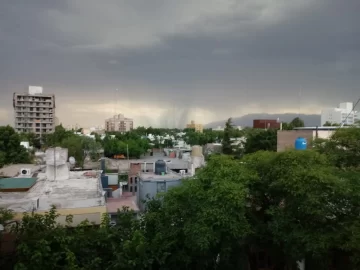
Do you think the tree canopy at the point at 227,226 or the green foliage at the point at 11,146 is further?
the green foliage at the point at 11,146

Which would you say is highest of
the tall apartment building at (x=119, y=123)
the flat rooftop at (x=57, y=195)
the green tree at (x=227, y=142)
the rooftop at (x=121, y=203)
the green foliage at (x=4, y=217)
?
the tall apartment building at (x=119, y=123)

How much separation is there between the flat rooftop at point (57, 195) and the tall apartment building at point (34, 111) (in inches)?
2210

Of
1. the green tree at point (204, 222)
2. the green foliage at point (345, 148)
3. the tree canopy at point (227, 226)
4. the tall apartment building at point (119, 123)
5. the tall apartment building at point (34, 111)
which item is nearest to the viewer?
the tree canopy at point (227, 226)

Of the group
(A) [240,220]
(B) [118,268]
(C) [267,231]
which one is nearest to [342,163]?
(C) [267,231]

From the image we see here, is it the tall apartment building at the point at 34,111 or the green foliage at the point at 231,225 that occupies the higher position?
the tall apartment building at the point at 34,111

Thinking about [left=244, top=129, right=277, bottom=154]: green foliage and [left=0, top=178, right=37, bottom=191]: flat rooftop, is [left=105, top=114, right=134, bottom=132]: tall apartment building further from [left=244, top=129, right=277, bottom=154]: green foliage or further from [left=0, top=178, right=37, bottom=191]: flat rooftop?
[left=0, top=178, right=37, bottom=191]: flat rooftop

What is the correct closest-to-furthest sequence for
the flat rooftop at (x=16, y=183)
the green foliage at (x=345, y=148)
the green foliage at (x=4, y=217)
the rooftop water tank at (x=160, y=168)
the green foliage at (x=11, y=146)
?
the green foliage at (x=4, y=217)
the green foliage at (x=345, y=148)
the flat rooftop at (x=16, y=183)
the rooftop water tank at (x=160, y=168)
the green foliage at (x=11, y=146)

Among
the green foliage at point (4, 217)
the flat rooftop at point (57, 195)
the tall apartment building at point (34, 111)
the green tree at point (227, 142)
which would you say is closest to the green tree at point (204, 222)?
the flat rooftop at point (57, 195)

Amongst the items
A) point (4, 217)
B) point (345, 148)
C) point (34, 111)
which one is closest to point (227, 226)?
point (345, 148)

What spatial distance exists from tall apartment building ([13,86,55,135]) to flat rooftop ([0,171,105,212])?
56143mm

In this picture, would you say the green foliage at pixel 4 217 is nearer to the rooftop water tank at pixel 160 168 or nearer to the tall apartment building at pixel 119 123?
the rooftop water tank at pixel 160 168

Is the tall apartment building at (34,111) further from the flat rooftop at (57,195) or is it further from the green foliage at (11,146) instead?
the flat rooftop at (57,195)

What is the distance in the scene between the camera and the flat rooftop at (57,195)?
10.8m

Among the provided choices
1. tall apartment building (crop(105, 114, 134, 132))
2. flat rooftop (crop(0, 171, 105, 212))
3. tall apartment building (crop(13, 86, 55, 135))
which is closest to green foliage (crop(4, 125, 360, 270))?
flat rooftop (crop(0, 171, 105, 212))
